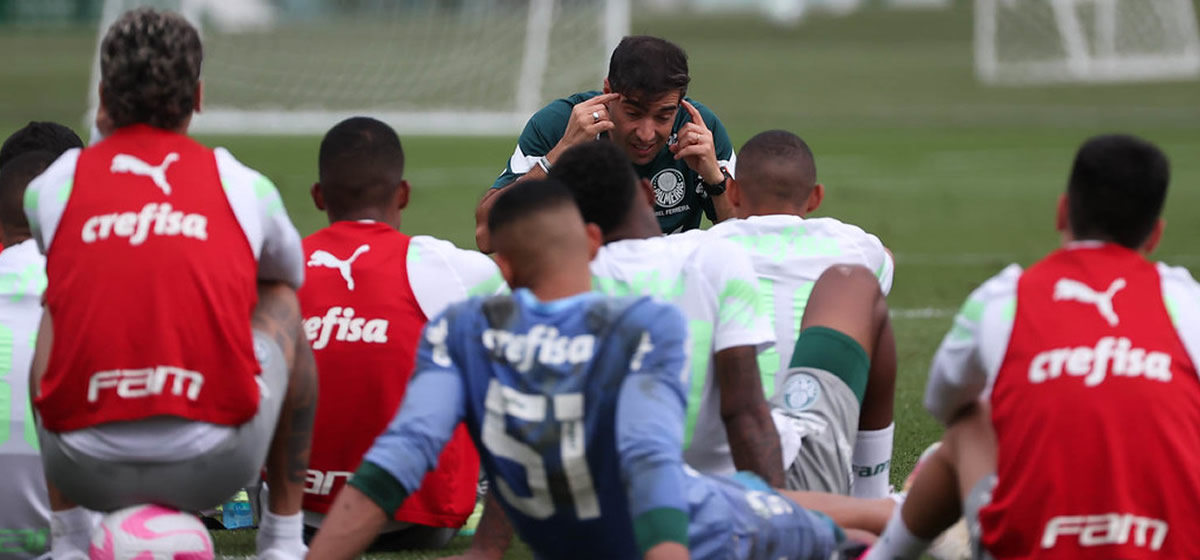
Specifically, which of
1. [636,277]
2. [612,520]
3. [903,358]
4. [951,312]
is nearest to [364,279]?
[636,277]

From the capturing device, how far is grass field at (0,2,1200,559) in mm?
11859

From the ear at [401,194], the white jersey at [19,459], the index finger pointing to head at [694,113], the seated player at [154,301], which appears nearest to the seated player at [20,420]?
the white jersey at [19,459]

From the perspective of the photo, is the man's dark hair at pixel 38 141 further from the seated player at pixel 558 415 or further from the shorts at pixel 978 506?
the shorts at pixel 978 506

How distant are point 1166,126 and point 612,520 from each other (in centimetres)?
2212

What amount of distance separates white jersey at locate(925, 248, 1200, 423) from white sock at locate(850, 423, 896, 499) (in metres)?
1.39

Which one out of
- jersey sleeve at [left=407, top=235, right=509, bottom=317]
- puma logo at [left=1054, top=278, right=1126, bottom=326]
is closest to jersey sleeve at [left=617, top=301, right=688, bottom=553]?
puma logo at [left=1054, top=278, right=1126, bottom=326]

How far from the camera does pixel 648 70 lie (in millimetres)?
6184

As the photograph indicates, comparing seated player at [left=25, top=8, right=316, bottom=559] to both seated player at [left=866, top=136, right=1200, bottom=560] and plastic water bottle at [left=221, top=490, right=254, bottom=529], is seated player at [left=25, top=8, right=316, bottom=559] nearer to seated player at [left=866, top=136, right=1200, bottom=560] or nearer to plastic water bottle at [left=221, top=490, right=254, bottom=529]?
plastic water bottle at [left=221, top=490, right=254, bottom=529]

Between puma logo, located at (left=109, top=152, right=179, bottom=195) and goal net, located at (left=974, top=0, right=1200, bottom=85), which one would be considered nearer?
puma logo, located at (left=109, top=152, right=179, bottom=195)

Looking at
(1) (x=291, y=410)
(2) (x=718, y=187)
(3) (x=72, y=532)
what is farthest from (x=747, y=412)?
(2) (x=718, y=187)

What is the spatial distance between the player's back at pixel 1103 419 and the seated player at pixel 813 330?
1.11 m

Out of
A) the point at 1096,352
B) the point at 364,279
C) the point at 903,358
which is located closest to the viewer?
the point at 1096,352

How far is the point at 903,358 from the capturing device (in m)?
8.41

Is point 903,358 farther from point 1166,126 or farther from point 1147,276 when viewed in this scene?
point 1166,126
